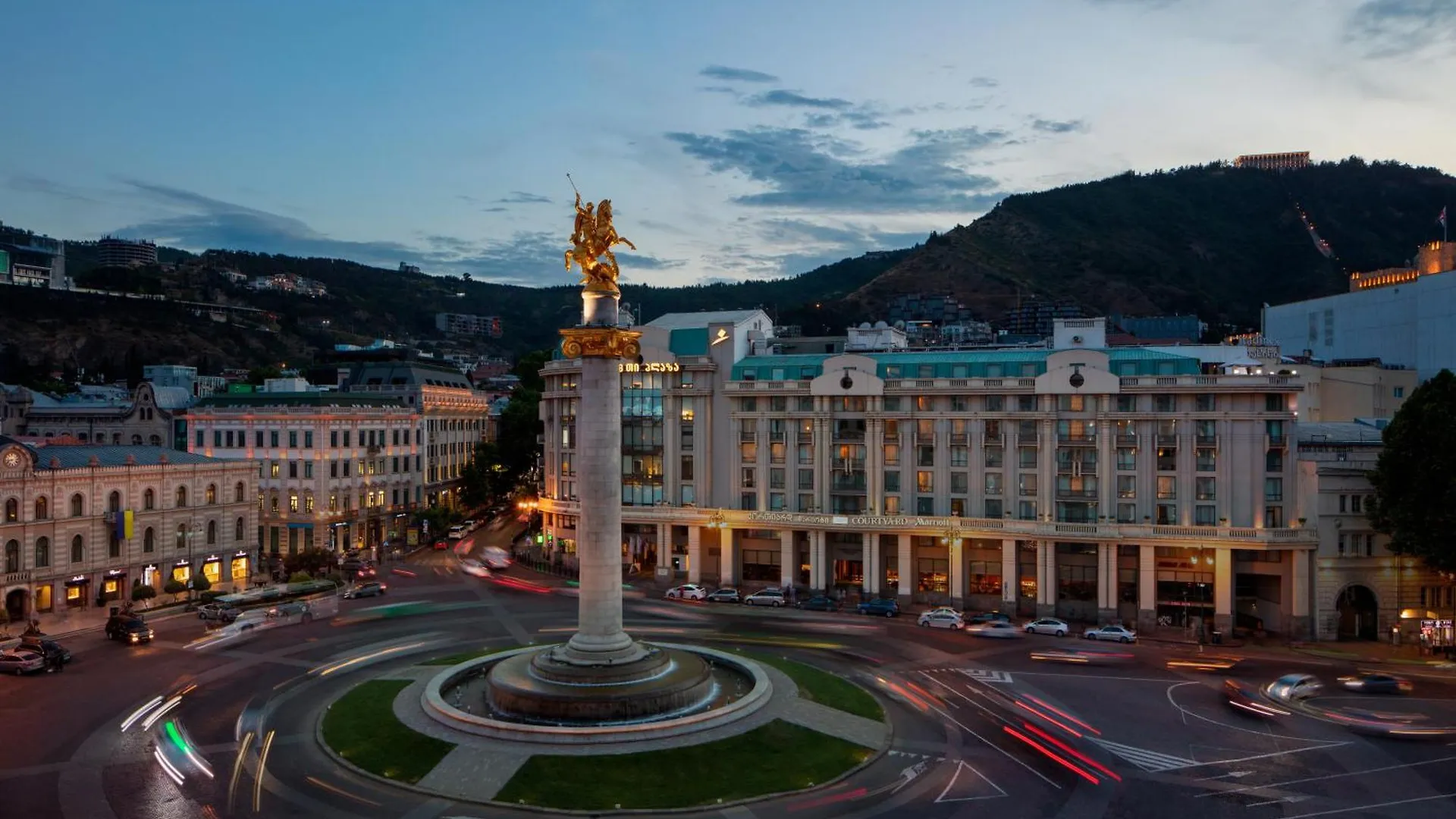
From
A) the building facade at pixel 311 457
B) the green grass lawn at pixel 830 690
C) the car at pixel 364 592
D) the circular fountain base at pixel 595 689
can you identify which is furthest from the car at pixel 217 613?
the green grass lawn at pixel 830 690

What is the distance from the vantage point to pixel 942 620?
70750 millimetres

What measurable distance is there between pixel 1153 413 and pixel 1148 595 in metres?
14.3

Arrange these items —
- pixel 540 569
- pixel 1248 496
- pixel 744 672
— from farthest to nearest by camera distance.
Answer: pixel 540 569 < pixel 1248 496 < pixel 744 672

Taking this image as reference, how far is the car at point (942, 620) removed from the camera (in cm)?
7044

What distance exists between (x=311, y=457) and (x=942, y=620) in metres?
71.7

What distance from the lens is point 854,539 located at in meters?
83.1

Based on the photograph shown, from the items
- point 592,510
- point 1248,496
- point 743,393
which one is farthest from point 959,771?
point 743,393

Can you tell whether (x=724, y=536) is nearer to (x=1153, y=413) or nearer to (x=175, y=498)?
(x=1153, y=413)

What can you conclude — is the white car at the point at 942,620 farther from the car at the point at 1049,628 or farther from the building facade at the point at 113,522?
the building facade at the point at 113,522

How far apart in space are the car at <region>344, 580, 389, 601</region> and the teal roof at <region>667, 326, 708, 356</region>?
113ft

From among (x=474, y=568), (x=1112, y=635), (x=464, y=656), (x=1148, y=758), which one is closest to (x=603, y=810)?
(x=1148, y=758)

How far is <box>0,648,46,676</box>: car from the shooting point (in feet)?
176

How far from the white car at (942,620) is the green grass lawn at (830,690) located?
17863mm

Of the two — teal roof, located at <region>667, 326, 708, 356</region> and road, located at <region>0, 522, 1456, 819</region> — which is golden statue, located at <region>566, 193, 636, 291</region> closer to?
road, located at <region>0, 522, 1456, 819</region>
